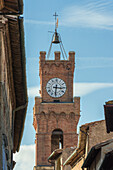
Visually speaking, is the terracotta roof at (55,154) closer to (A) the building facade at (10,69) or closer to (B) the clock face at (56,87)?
(A) the building facade at (10,69)

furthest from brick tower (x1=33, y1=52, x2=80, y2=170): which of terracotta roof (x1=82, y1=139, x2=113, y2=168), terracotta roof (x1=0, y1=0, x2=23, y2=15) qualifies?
terracotta roof (x1=0, y1=0, x2=23, y2=15)

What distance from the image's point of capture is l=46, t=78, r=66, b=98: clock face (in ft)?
254

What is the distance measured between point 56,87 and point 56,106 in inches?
82.2

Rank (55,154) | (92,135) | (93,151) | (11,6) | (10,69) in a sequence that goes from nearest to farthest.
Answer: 1. (11,6)
2. (93,151)
3. (10,69)
4. (92,135)
5. (55,154)

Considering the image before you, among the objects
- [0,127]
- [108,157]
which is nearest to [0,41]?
[0,127]

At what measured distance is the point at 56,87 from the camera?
77.8 meters

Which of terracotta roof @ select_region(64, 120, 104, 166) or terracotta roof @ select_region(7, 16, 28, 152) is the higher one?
terracotta roof @ select_region(7, 16, 28, 152)

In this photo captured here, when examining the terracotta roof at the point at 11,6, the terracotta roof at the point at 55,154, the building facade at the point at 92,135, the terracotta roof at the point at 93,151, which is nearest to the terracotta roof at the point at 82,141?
the building facade at the point at 92,135

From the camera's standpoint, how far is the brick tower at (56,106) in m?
77.1

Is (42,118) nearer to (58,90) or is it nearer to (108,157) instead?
(58,90)

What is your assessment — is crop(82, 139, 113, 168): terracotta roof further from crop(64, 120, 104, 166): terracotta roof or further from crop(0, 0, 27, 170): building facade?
crop(64, 120, 104, 166): terracotta roof

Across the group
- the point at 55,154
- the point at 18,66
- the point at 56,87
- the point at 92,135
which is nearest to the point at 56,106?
the point at 56,87

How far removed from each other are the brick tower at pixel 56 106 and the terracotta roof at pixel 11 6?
198ft

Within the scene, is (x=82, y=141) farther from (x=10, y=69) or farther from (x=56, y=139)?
(x=56, y=139)
